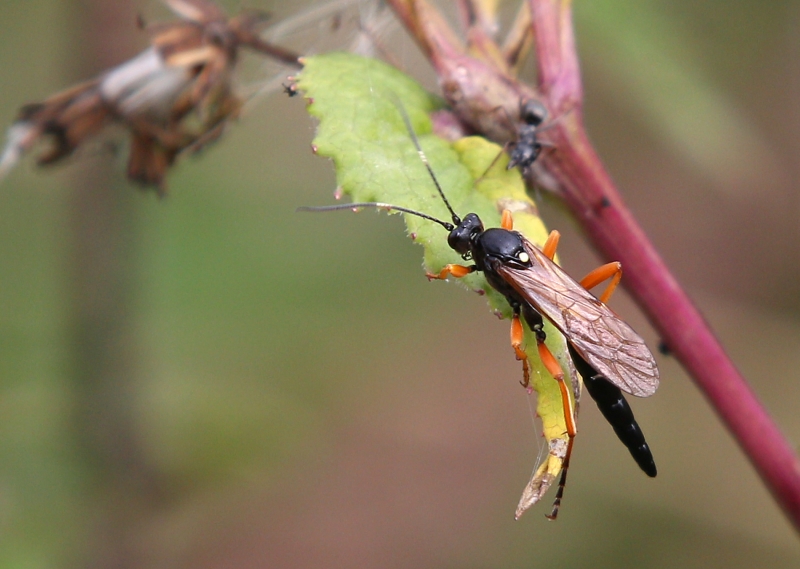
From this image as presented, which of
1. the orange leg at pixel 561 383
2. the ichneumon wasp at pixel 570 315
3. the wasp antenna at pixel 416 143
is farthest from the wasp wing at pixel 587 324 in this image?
the wasp antenna at pixel 416 143

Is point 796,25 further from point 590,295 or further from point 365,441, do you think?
point 365,441

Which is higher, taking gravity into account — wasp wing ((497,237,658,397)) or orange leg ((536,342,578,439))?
orange leg ((536,342,578,439))

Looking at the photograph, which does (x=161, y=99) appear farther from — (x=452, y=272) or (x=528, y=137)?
(x=528, y=137)

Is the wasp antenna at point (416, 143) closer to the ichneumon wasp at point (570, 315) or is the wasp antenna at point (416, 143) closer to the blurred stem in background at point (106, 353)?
the ichneumon wasp at point (570, 315)

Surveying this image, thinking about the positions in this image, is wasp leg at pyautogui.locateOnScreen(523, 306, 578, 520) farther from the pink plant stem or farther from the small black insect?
the small black insect

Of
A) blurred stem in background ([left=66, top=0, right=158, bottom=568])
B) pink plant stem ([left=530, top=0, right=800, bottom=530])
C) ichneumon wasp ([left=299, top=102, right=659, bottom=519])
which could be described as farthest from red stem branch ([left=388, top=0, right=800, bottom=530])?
blurred stem in background ([left=66, top=0, right=158, bottom=568])

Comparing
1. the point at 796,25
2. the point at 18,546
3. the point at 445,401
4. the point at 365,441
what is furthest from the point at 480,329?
the point at 18,546

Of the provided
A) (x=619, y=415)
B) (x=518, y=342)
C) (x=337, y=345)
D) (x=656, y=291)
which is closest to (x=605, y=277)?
(x=518, y=342)

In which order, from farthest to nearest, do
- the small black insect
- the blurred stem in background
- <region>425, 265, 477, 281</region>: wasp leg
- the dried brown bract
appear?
1. the blurred stem in background
2. the dried brown bract
3. <region>425, 265, 477, 281</region>: wasp leg
4. the small black insect
